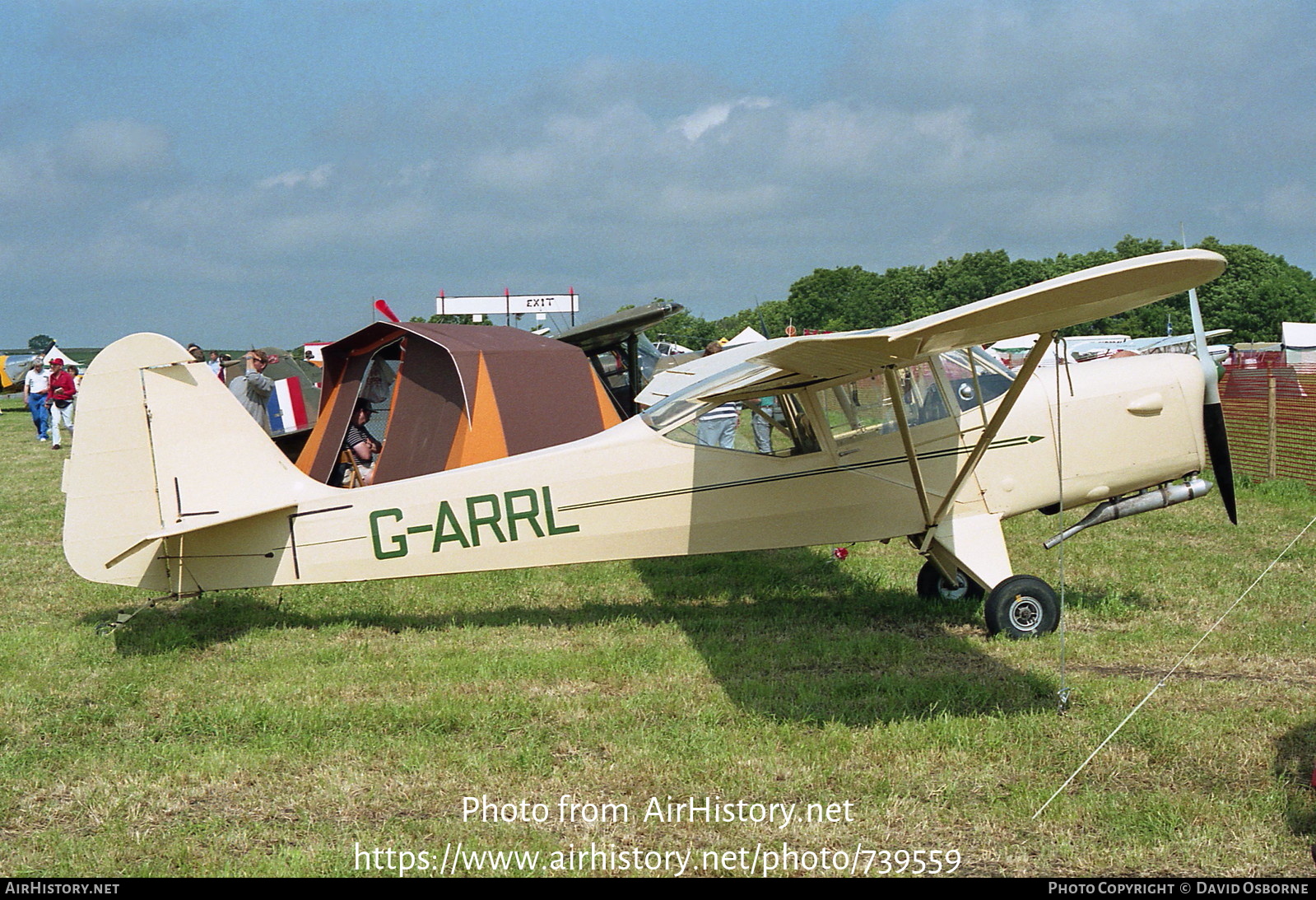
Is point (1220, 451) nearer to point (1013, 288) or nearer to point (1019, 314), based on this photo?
point (1019, 314)

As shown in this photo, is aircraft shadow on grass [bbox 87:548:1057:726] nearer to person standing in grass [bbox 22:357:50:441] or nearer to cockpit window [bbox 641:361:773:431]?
cockpit window [bbox 641:361:773:431]

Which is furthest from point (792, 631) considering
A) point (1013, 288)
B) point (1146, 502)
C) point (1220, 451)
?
point (1013, 288)

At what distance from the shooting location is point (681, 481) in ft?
21.1

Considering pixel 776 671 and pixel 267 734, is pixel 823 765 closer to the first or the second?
pixel 776 671

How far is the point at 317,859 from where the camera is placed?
3.57 metres

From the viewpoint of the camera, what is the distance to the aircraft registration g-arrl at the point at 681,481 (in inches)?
237

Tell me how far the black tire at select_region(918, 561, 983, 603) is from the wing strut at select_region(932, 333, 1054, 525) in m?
0.96

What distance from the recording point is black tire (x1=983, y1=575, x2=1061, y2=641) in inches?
240

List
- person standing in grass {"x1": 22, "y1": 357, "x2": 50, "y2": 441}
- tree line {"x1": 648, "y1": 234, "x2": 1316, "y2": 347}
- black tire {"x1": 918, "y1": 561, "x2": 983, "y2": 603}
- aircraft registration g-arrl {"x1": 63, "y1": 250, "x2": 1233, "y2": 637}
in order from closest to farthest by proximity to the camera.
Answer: aircraft registration g-arrl {"x1": 63, "y1": 250, "x2": 1233, "y2": 637}
black tire {"x1": 918, "y1": 561, "x2": 983, "y2": 603}
person standing in grass {"x1": 22, "y1": 357, "x2": 50, "y2": 441}
tree line {"x1": 648, "y1": 234, "x2": 1316, "y2": 347}

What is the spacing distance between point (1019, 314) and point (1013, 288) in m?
81.2

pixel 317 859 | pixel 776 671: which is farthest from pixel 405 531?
pixel 317 859

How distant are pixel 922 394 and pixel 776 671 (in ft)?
6.94

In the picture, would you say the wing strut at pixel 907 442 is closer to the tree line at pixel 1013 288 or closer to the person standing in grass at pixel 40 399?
the person standing in grass at pixel 40 399

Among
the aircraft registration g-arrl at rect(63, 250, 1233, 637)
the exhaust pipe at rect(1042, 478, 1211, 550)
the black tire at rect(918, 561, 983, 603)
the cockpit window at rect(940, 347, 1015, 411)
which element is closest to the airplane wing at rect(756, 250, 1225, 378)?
the aircraft registration g-arrl at rect(63, 250, 1233, 637)
